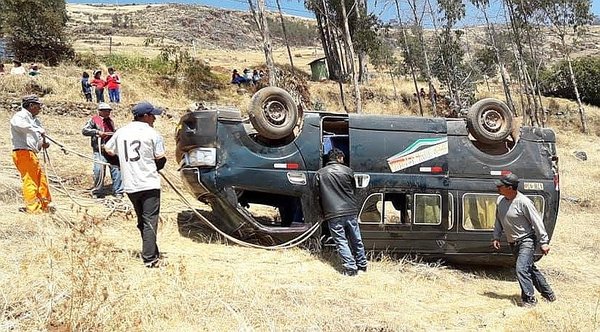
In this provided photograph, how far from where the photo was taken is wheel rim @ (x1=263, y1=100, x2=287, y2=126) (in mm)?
8047

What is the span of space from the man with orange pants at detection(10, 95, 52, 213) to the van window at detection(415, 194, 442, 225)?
4.79 m

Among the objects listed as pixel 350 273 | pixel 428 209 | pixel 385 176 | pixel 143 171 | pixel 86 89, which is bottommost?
pixel 350 273

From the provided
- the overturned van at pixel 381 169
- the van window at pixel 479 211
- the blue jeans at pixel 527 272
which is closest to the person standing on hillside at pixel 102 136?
the overturned van at pixel 381 169

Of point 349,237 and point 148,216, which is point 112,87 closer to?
point 349,237

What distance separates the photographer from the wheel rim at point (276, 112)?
805 cm

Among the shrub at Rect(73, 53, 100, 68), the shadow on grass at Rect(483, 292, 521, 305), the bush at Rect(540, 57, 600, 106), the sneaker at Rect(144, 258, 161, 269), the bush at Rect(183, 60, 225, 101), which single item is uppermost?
the bush at Rect(540, 57, 600, 106)

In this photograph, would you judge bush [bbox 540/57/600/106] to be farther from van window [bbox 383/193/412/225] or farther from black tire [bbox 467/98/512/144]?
van window [bbox 383/193/412/225]

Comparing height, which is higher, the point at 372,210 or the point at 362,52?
the point at 362,52

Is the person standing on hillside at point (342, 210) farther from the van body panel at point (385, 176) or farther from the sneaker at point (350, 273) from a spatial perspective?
the van body panel at point (385, 176)

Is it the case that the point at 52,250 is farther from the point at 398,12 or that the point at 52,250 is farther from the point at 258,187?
the point at 398,12

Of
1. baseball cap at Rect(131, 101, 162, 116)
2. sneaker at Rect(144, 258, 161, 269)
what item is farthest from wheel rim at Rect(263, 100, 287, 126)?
sneaker at Rect(144, 258, 161, 269)

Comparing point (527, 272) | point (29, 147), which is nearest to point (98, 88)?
point (29, 147)

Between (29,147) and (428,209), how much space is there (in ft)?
16.9

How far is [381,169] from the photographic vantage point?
8.12 meters
